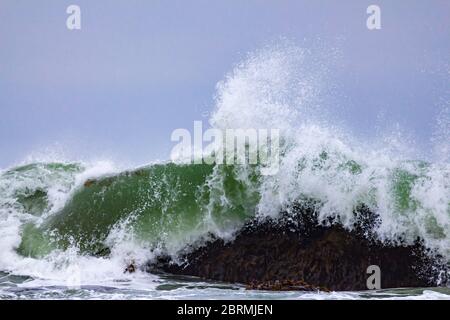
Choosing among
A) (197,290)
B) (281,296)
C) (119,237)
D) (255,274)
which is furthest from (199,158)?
(281,296)

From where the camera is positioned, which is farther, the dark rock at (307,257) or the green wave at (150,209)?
the green wave at (150,209)

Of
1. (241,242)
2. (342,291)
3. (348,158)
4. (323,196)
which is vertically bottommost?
(342,291)

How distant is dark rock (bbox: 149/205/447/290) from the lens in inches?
229

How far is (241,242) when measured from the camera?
6.38 meters

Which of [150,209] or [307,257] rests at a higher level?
[150,209]

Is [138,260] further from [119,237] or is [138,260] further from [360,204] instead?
[360,204]

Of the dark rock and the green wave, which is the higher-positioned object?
the green wave

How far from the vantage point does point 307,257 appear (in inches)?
237

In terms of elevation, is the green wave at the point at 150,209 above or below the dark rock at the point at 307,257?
above

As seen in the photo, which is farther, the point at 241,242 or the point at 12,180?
the point at 12,180

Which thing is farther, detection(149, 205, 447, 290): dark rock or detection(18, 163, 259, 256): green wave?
detection(18, 163, 259, 256): green wave

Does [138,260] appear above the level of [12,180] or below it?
below

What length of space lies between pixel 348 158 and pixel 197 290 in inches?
101

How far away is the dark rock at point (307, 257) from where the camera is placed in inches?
229
